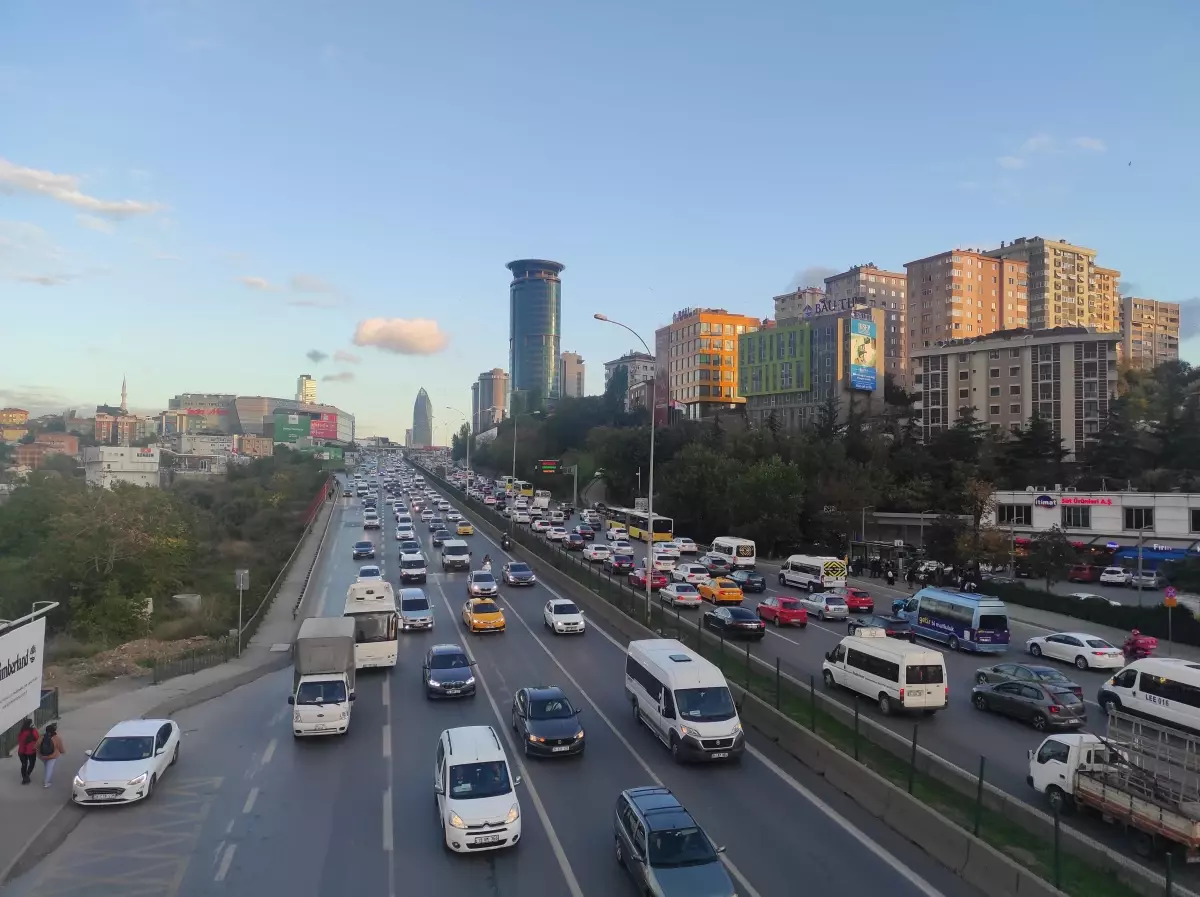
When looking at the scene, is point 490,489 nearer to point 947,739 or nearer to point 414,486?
point 414,486

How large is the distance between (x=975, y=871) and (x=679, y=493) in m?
65.3

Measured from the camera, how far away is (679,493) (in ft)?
254

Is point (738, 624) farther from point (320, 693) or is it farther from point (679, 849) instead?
point (679, 849)

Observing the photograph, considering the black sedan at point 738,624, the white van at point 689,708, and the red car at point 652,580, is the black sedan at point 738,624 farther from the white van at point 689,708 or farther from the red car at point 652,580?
the white van at point 689,708

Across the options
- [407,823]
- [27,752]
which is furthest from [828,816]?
[27,752]

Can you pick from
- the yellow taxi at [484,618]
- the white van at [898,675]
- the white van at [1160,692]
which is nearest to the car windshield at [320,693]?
the yellow taxi at [484,618]

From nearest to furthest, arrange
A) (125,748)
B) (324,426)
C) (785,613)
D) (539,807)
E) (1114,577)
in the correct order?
(539,807)
(125,748)
(785,613)
(1114,577)
(324,426)

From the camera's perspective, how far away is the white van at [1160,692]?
19266 mm

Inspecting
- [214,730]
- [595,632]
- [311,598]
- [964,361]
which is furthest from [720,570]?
[964,361]

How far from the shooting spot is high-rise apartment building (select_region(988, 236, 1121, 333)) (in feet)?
430

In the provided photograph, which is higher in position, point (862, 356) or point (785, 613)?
point (862, 356)

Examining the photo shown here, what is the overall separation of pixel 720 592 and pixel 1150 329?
153265 mm

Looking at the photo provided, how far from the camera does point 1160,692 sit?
20.1 metres

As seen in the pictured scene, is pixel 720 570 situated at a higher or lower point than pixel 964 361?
lower
